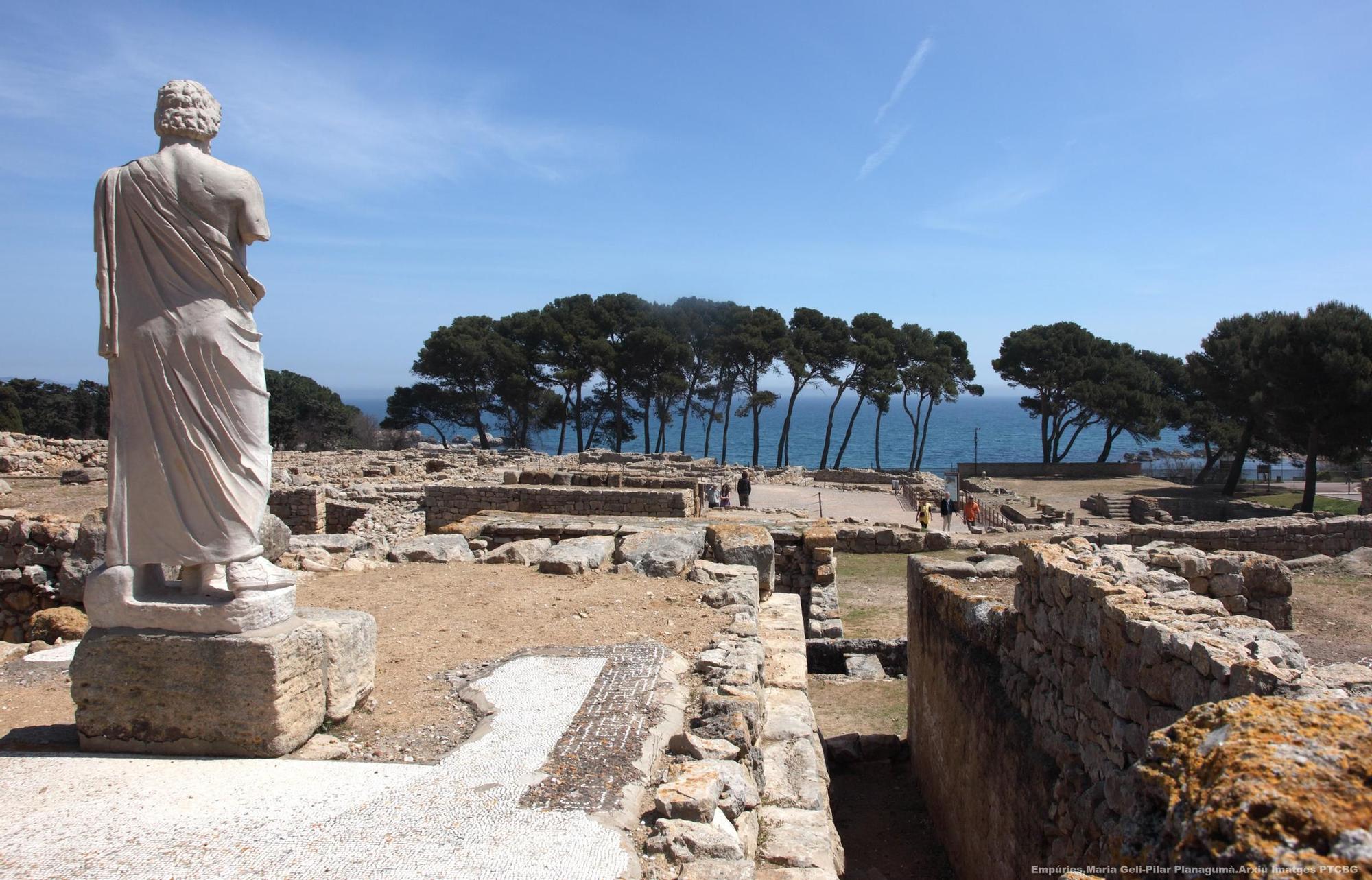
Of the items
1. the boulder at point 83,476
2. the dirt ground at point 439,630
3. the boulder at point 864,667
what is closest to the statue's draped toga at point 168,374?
the dirt ground at point 439,630

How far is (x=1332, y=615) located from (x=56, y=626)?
12.4 metres

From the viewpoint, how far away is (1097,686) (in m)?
4.04

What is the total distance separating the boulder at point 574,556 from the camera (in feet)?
25.9

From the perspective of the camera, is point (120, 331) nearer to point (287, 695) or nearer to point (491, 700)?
point (287, 695)

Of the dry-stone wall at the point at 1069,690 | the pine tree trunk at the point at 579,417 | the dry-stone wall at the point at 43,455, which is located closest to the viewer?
the dry-stone wall at the point at 1069,690

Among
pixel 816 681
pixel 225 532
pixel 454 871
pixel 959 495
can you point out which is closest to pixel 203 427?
pixel 225 532

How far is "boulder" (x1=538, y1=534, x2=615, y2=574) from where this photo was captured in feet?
25.9

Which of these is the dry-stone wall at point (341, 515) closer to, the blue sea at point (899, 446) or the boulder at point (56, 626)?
the boulder at point (56, 626)

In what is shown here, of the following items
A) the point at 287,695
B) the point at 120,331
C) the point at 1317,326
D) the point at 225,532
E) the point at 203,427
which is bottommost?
the point at 287,695

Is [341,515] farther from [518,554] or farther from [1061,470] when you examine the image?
[1061,470]

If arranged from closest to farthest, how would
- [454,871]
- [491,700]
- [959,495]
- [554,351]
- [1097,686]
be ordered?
[454,871] < [1097,686] < [491,700] < [959,495] < [554,351]

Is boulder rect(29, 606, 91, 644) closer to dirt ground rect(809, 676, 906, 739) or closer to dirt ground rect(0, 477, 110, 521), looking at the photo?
dirt ground rect(809, 676, 906, 739)

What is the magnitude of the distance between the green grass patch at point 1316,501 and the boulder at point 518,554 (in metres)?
27.0

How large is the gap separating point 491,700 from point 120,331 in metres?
2.48
